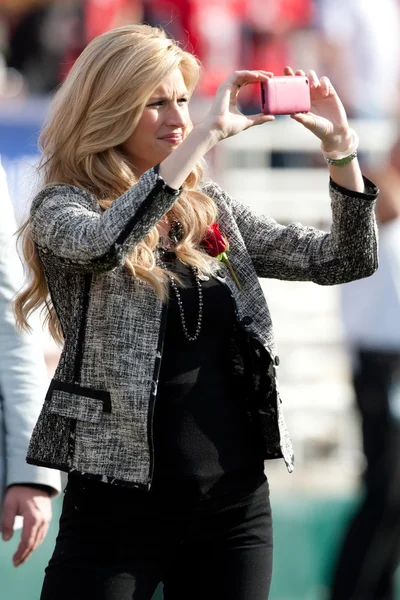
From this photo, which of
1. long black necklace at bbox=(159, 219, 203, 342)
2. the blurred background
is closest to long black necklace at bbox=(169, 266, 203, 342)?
long black necklace at bbox=(159, 219, 203, 342)

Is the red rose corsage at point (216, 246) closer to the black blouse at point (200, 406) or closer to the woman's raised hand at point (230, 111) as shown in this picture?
the black blouse at point (200, 406)

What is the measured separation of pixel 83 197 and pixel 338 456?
401cm

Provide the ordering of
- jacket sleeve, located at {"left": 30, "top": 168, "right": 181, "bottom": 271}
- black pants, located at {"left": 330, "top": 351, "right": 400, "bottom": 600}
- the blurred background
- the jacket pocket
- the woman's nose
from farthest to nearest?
the blurred background → black pants, located at {"left": 330, "top": 351, "right": 400, "bottom": 600} → the woman's nose → the jacket pocket → jacket sleeve, located at {"left": 30, "top": 168, "right": 181, "bottom": 271}

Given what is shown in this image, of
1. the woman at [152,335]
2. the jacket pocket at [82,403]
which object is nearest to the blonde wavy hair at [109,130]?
the woman at [152,335]

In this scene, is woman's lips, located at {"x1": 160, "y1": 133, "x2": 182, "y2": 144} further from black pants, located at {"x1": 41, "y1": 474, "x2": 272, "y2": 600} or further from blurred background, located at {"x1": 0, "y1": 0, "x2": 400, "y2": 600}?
blurred background, located at {"x1": 0, "y1": 0, "x2": 400, "y2": 600}

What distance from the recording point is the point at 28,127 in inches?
191

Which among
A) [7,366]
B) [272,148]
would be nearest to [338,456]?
[272,148]

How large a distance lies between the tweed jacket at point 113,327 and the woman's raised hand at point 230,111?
5.4 inches

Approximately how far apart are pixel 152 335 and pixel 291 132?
4.95m

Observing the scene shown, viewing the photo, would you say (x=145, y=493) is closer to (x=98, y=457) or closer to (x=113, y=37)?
(x=98, y=457)

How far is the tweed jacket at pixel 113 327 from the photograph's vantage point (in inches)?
72.4

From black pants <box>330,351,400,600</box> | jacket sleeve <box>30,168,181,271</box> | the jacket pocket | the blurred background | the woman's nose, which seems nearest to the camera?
jacket sleeve <box>30,168,181,271</box>

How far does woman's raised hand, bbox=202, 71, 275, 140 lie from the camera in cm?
186

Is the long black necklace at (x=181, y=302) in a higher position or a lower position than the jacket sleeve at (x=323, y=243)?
lower
